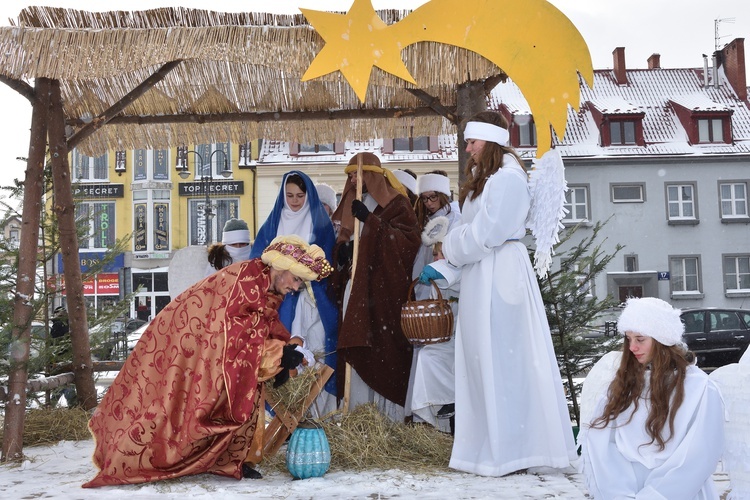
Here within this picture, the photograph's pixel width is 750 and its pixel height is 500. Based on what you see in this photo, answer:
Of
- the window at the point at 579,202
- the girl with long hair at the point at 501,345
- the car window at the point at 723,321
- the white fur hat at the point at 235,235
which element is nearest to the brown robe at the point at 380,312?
the girl with long hair at the point at 501,345

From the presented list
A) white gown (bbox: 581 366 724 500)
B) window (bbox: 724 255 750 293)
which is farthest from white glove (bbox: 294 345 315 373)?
window (bbox: 724 255 750 293)

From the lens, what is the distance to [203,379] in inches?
179

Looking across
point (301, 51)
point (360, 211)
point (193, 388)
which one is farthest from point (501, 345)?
point (301, 51)

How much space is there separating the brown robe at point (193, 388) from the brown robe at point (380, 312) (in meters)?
0.94

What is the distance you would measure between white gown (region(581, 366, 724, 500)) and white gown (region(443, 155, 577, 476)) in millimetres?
1373

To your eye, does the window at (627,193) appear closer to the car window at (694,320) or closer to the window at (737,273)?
the window at (737,273)

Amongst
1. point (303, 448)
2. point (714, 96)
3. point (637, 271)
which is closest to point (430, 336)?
point (303, 448)

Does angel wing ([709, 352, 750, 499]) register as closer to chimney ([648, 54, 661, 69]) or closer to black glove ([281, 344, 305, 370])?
black glove ([281, 344, 305, 370])

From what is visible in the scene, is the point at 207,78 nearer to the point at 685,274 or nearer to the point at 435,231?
the point at 435,231

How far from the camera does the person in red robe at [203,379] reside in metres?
4.56

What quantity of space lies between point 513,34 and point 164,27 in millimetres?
2236

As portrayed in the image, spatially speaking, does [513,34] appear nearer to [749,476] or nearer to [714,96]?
[749,476]

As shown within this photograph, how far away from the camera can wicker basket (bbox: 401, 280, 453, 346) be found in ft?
17.0

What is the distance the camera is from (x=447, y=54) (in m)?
5.57
